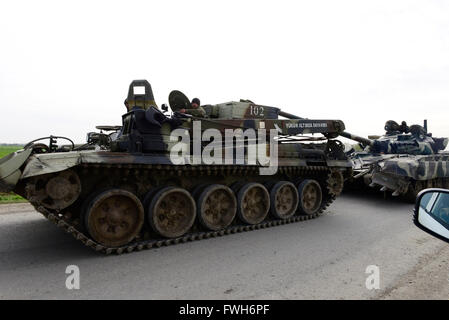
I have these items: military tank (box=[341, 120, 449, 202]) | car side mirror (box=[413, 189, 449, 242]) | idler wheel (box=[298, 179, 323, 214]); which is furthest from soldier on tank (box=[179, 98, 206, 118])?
car side mirror (box=[413, 189, 449, 242])

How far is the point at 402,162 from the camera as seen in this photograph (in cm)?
1038

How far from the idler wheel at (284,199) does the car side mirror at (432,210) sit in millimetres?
4995

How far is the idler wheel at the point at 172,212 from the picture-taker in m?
5.59

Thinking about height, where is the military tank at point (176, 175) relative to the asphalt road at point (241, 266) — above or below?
above

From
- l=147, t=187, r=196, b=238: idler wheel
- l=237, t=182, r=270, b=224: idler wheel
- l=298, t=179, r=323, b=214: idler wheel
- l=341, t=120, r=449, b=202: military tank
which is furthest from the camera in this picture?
l=341, t=120, r=449, b=202: military tank

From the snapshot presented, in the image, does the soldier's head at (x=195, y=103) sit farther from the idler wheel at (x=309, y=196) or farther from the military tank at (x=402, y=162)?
the military tank at (x=402, y=162)

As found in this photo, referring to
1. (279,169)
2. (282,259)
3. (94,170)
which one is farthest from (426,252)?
Answer: (94,170)

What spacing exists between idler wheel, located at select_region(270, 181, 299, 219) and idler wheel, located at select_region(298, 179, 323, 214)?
0.25 metres

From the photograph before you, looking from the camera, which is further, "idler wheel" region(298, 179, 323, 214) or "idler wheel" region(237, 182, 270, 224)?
"idler wheel" region(298, 179, 323, 214)

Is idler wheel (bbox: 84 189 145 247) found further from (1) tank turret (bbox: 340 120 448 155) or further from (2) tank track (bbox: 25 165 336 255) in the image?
(1) tank turret (bbox: 340 120 448 155)

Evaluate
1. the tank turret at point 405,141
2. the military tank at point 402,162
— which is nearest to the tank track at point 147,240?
the military tank at point 402,162

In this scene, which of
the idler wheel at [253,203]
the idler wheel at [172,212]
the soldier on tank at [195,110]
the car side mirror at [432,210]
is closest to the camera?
the car side mirror at [432,210]

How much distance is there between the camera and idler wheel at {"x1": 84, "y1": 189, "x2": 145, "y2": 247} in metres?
Result: 5.01

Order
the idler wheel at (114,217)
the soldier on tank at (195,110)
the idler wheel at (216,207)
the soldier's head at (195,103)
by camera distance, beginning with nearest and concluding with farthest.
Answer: the idler wheel at (114,217)
the idler wheel at (216,207)
the soldier on tank at (195,110)
the soldier's head at (195,103)
